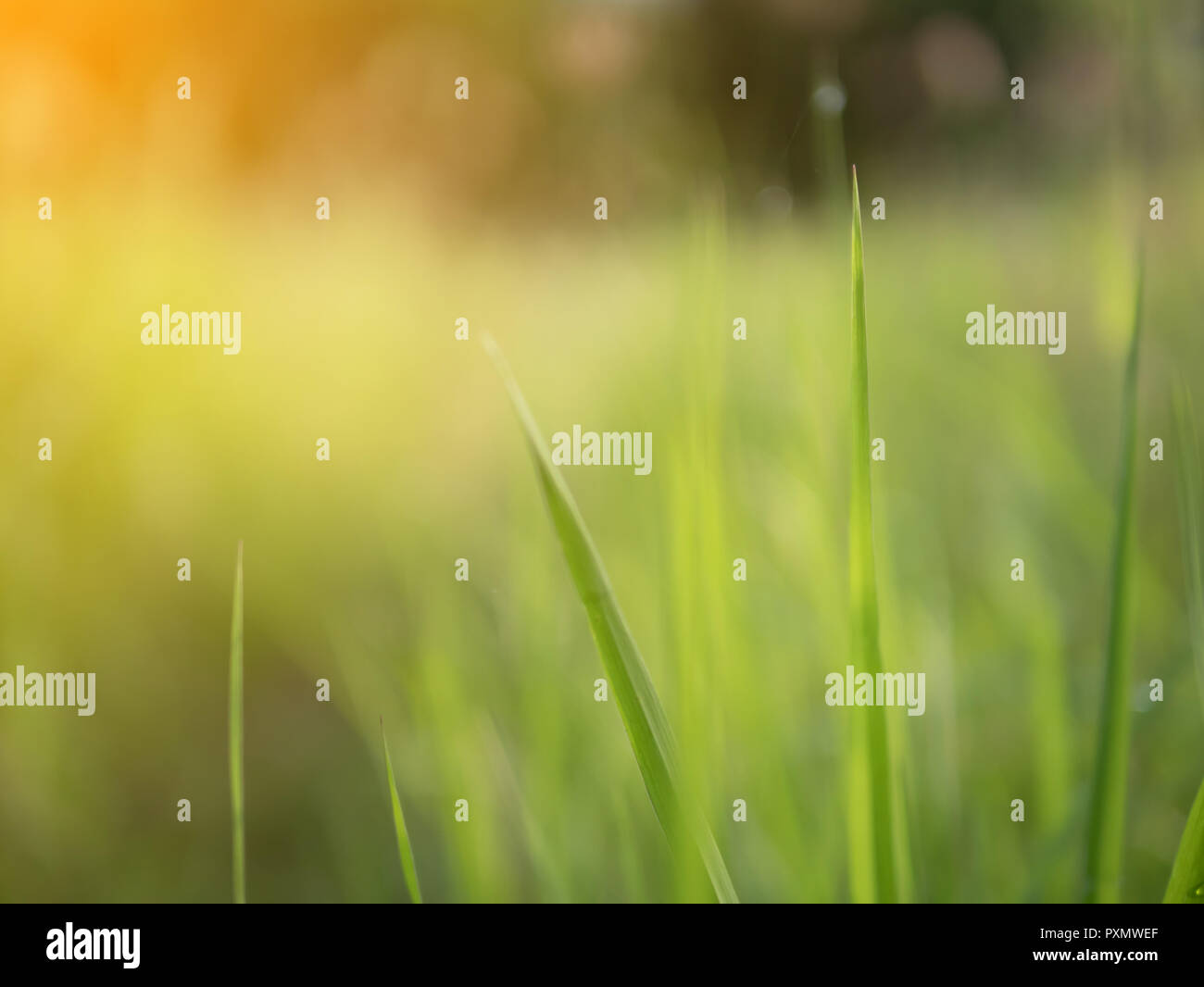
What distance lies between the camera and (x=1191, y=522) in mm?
372

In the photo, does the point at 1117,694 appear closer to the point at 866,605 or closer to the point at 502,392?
the point at 866,605

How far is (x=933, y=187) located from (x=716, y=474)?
26 cm

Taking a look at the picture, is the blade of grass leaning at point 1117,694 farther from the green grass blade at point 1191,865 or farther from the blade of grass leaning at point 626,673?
the blade of grass leaning at point 626,673

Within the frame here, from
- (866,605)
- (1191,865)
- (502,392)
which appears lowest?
(1191,865)

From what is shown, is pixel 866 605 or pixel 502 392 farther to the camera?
pixel 502 392

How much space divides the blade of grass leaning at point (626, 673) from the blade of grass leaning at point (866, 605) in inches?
2.4

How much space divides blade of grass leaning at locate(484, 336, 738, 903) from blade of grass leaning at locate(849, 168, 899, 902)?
0.20ft

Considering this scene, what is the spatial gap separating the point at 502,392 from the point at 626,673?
9.1 inches

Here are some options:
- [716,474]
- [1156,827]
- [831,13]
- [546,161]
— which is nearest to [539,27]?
[546,161]

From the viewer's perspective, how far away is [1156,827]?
383mm

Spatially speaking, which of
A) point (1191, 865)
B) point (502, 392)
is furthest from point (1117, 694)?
point (502, 392)

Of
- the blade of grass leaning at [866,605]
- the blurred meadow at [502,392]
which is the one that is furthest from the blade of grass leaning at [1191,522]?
the blade of grass leaning at [866,605]

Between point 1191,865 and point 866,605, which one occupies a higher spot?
point 866,605

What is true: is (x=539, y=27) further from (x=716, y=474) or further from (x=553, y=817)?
(x=553, y=817)
